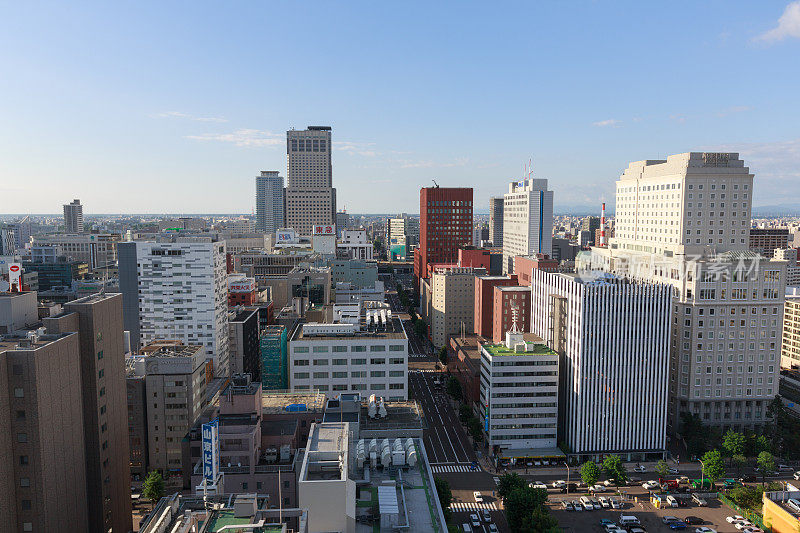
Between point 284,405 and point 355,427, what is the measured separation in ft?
53.1

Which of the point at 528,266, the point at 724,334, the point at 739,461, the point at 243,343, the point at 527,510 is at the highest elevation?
the point at 528,266

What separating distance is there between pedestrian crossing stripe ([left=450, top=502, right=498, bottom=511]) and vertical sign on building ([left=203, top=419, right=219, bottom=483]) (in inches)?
1397

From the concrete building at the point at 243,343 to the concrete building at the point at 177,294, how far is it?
8.79 meters

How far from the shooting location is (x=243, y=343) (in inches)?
5015

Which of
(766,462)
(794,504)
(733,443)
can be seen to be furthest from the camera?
(733,443)

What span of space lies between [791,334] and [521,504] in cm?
10627

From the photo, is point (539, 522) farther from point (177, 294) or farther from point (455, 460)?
point (177, 294)

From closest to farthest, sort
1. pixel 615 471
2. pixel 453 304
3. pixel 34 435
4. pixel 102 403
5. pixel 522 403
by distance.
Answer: pixel 34 435 < pixel 102 403 < pixel 615 471 < pixel 522 403 < pixel 453 304

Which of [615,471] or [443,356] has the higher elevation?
[443,356]

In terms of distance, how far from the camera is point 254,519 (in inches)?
1359

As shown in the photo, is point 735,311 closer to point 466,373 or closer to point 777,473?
point 777,473

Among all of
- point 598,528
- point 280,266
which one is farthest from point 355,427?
point 280,266

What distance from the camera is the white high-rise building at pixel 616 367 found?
285 ft

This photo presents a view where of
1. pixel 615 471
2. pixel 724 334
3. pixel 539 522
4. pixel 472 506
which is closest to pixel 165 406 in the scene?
pixel 472 506
